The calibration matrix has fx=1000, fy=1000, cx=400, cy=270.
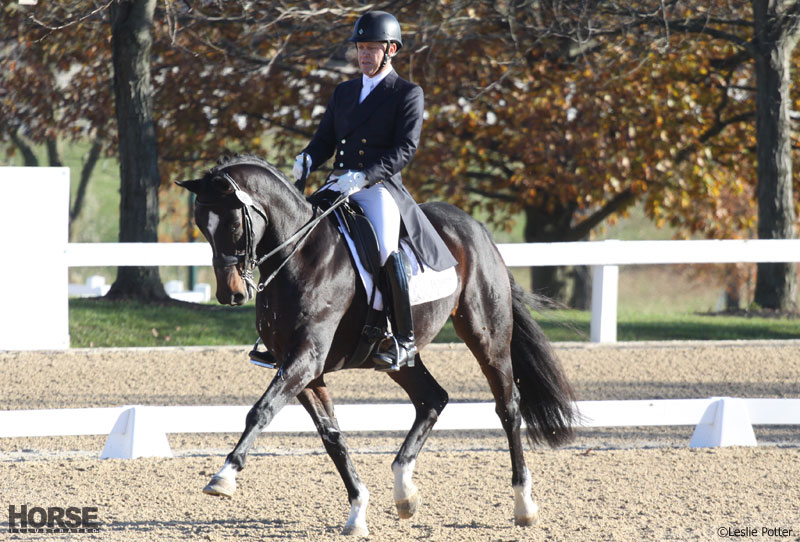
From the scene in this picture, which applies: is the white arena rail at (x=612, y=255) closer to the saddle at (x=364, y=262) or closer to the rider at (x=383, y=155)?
the rider at (x=383, y=155)

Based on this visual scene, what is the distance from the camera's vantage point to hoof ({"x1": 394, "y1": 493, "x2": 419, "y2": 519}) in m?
4.93

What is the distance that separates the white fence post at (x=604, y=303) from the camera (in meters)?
10.6

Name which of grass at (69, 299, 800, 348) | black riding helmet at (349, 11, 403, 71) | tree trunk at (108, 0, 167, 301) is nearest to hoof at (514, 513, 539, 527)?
black riding helmet at (349, 11, 403, 71)

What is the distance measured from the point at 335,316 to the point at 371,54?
1362 mm

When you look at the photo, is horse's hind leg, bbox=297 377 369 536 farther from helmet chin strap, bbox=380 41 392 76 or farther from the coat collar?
helmet chin strap, bbox=380 41 392 76

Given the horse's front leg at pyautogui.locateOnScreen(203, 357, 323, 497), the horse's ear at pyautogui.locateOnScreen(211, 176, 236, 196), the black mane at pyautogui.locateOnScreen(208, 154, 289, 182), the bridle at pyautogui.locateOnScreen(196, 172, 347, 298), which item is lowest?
the horse's front leg at pyautogui.locateOnScreen(203, 357, 323, 497)

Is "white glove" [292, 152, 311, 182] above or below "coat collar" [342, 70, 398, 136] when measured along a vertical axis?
below

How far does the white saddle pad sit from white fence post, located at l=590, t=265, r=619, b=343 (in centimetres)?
563

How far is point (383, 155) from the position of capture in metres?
4.99

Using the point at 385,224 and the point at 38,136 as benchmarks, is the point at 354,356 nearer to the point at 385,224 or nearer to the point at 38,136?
the point at 385,224

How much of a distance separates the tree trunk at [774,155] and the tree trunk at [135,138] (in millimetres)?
8003

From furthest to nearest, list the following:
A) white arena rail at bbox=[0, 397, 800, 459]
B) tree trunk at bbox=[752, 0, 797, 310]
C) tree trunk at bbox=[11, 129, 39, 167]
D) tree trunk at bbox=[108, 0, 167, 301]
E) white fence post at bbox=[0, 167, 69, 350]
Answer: tree trunk at bbox=[11, 129, 39, 167] → tree trunk at bbox=[752, 0, 797, 310] → tree trunk at bbox=[108, 0, 167, 301] → white fence post at bbox=[0, 167, 69, 350] → white arena rail at bbox=[0, 397, 800, 459]

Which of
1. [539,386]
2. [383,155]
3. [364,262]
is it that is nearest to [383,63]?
[383,155]

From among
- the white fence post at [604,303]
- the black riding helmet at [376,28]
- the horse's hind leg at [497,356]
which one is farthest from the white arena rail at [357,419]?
the white fence post at [604,303]
